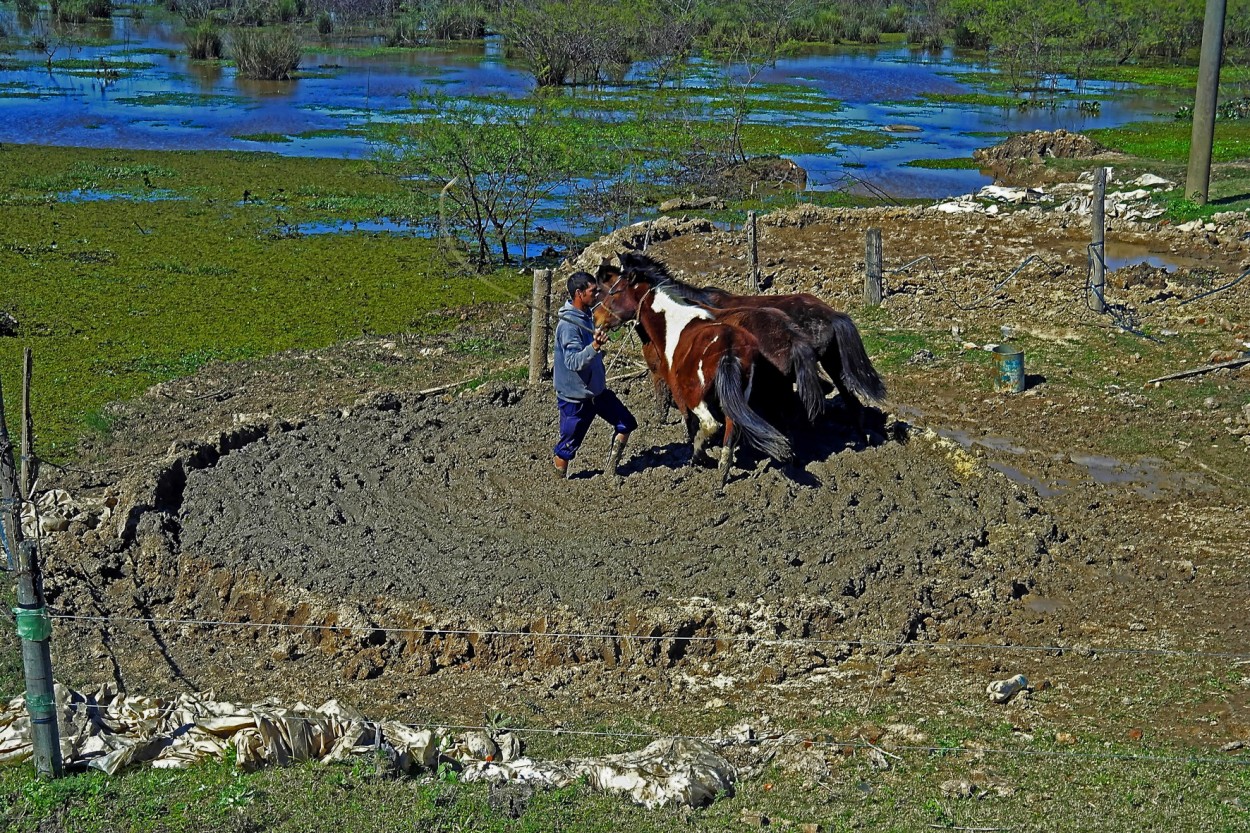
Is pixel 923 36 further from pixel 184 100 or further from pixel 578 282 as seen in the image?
pixel 578 282

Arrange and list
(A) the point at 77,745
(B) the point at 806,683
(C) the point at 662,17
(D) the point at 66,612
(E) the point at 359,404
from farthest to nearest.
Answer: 1. (C) the point at 662,17
2. (E) the point at 359,404
3. (D) the point at 66,612
4. (B) the point at 806,683
5. (A) the point at 77,745

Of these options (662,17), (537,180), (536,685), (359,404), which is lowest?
(536,685)

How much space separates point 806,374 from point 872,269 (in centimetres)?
579

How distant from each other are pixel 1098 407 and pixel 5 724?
9.20 metres

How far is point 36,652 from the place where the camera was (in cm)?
599

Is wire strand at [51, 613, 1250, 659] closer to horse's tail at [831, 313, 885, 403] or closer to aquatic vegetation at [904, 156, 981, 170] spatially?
horse's tail at [831, 313, 885, 403]

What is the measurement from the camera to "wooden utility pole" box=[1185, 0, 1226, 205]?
18.9 metres

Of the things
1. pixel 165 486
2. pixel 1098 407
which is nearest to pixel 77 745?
pixel 165 486

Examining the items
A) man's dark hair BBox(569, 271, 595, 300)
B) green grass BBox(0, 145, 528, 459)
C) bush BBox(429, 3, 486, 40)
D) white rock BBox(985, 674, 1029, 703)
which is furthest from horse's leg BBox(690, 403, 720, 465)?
bush BBox(429, 3, 486, 40)

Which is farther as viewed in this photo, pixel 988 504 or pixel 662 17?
pixel 662 17

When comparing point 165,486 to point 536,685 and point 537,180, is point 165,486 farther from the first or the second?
point 537,180

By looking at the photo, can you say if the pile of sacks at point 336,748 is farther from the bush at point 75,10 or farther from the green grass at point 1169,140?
the bush at point 75,10

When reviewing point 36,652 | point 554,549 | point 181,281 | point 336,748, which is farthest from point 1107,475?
point 181,281

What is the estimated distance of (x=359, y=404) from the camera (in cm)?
1123
